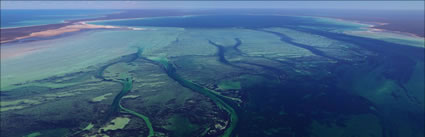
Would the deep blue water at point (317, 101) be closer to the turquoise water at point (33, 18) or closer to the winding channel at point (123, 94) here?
the winding channel at point (123, 94)

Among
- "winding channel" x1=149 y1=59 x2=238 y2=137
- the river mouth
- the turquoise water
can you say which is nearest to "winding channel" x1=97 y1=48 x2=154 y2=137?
the river mouth

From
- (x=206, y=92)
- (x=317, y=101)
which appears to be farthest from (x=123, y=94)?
(x=317, y=101)

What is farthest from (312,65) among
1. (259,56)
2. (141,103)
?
(141,103)

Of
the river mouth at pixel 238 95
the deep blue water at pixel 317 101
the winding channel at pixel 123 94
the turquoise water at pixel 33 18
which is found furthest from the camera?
the turquoise water at pixel 33 18

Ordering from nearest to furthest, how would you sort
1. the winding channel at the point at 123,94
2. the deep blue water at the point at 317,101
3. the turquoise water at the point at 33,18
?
the deep blue water at the point at 317,101
the winding channel at the point at 123,94
the turquoise water at the point at 33,18

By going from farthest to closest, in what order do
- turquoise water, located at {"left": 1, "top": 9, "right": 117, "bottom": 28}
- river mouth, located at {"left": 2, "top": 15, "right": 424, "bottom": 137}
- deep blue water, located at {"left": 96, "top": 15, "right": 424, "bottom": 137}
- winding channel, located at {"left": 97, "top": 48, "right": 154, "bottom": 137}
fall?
turquoise water, located at {"left": 1, "top": 9, "right": 117, "bottom": 28} < winding channel, located at {"left": 97, "top": 48, "right": 154, "bottom": 137} < deep blue water, located at {"left": 96, "top": 15, "right": 424, "bottom": 137} < river mouth, located at {"left": 2, "top": 15, "right": 424, "bottom": 137}

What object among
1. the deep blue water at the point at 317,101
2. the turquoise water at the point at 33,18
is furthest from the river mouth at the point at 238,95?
the turquoise water at the point at 33,18

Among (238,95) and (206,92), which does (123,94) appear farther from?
(238,95)

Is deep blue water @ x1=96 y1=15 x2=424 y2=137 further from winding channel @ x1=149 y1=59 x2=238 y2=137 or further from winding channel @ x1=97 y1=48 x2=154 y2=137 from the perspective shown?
winding channel @ x1=97 y1=48 x2=154 y2=137
